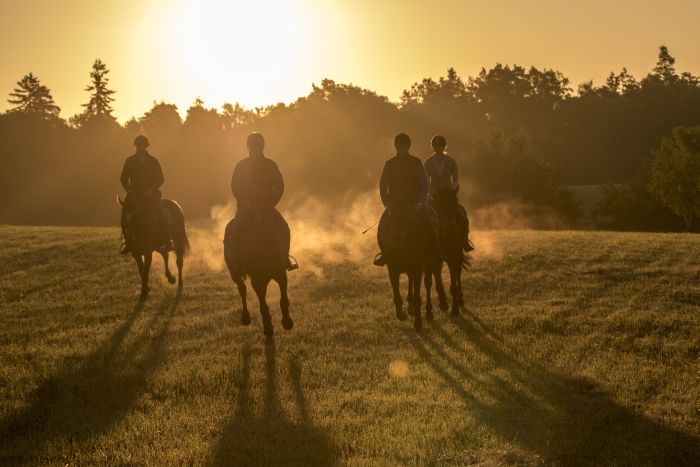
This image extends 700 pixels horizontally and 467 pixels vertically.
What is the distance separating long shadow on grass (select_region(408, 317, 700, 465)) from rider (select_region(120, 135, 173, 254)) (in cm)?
863

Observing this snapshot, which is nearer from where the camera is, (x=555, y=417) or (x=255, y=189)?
(x=555, y=417)

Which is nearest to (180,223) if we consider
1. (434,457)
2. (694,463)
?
(434,457)

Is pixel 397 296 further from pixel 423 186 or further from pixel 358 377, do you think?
pixel 358 377

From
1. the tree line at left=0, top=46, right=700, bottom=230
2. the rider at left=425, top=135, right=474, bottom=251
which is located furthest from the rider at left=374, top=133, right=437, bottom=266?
the tree line at left=0, top=46, right=700, bottom=230

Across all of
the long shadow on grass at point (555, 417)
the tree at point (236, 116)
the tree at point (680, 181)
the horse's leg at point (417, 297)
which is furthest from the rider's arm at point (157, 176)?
the tree at point (236, 116)

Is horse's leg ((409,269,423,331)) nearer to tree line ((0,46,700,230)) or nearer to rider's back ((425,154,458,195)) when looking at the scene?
rider's back ((425,154,458,195))

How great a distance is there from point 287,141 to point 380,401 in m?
84.1

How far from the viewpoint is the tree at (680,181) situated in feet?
218

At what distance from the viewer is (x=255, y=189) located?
37.6ft

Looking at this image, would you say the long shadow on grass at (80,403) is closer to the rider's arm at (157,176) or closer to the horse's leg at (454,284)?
the rider's arm at (157,176)

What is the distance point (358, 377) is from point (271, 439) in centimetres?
278

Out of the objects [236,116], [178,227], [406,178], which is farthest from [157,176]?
[236,116]

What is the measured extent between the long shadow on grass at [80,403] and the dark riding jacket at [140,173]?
15.4ft

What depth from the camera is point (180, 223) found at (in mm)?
18625
